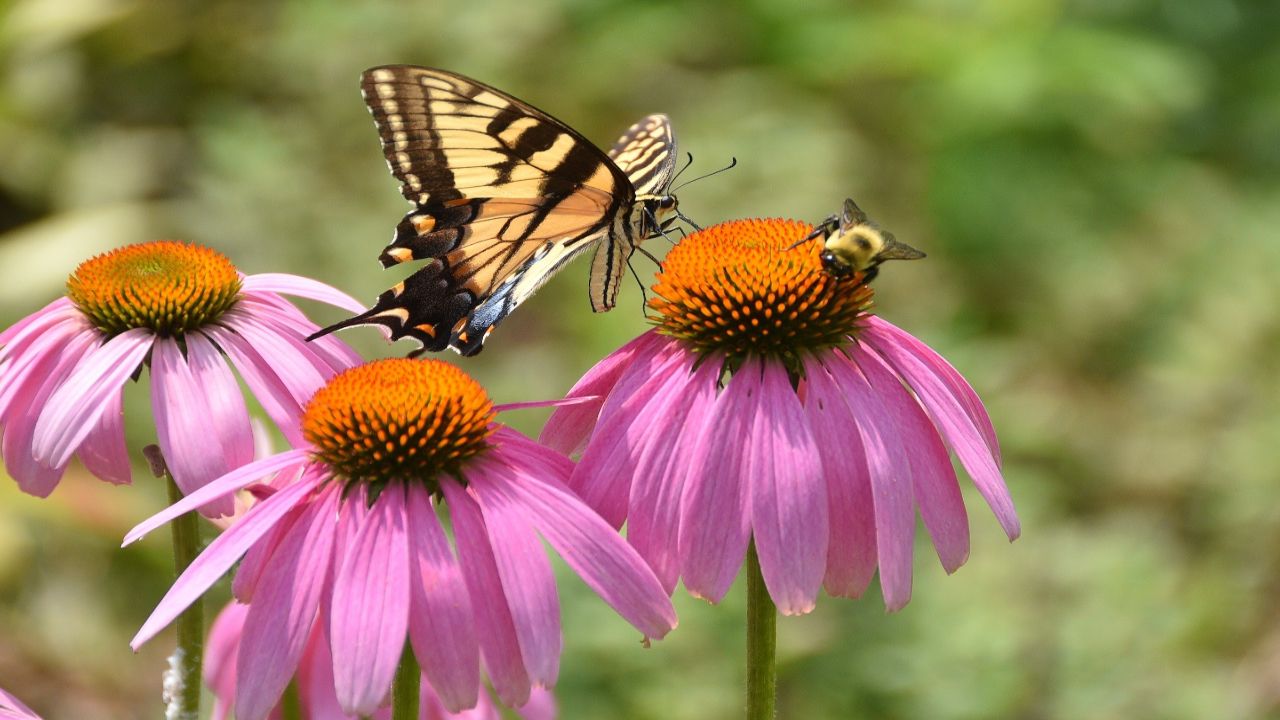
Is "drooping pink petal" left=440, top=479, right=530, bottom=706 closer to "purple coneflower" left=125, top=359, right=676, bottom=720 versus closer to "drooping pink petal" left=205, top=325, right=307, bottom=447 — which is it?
"purple coneflower" left=125, top=359, right=676, bottom=720

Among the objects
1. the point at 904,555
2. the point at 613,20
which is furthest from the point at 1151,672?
the point at 613,20

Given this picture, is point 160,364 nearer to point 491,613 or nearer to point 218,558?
point 218,558

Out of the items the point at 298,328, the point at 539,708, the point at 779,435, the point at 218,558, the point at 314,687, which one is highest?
the point at 298,328

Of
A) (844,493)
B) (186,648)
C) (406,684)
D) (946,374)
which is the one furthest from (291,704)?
(946,374)

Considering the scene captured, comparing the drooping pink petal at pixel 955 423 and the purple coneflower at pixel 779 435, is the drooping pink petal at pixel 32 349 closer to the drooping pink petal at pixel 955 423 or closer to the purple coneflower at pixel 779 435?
the purple coneflower at pixel 779 435

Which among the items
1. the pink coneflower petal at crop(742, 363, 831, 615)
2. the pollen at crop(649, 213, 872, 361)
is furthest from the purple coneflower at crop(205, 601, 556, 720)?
the pollen at crop(649, 213, 872, 361)

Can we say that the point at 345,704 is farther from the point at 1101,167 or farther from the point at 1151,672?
the point at 1101,167
